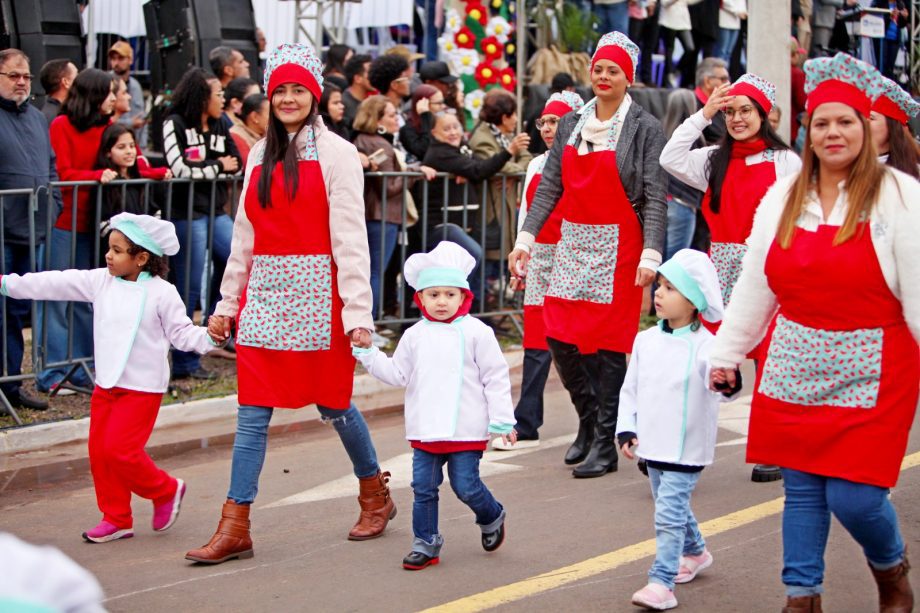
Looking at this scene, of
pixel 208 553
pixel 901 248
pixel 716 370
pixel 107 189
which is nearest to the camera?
pixel 901 248

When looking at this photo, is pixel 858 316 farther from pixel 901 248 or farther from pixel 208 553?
pixel 208 553

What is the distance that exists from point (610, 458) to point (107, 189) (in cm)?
370

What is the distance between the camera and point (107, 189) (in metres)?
8.90

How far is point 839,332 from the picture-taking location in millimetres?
4449

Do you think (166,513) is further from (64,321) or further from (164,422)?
(64,321)

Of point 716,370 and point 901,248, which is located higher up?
point 901,248

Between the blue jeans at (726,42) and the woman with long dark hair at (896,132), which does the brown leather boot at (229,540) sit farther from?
the blue jeans at (726,42)

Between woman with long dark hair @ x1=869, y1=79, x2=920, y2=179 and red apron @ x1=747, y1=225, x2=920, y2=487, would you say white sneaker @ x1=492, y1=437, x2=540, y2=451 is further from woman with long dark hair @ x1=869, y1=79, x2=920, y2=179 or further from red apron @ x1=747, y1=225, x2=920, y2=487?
red apron @ x1=747, y1=225, x2=920, y2=487

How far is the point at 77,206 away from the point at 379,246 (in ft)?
8.19

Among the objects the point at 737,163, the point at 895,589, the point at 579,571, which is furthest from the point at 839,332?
A: the point at 737,163

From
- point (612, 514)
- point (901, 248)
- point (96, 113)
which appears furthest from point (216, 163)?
point (901, 248)

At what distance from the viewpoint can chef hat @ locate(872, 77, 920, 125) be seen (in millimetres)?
5486

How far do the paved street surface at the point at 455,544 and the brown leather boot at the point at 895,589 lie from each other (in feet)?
1.10

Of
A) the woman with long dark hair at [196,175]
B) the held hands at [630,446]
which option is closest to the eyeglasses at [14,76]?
the woman with long dark hair at [196,175]
